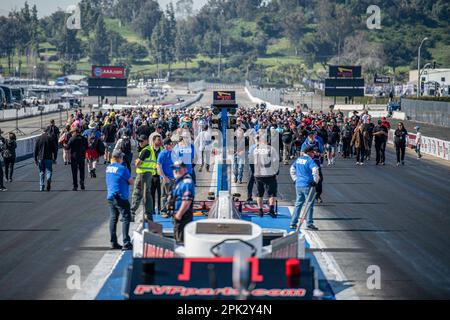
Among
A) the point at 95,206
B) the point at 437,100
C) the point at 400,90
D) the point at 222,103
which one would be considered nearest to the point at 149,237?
the point at 222,103

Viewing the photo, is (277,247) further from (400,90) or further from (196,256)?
(400,90)

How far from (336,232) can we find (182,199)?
5.82 m

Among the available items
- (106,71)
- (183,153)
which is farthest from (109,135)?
(106,71)

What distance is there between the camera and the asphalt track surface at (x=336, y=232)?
12.7 m

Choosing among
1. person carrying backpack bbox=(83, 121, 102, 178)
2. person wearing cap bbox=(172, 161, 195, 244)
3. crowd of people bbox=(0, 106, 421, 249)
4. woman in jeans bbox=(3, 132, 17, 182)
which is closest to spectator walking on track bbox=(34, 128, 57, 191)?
crowd of people bbox=(0, 106, 421, 249)

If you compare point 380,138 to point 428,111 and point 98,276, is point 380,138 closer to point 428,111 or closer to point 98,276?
point 98,276

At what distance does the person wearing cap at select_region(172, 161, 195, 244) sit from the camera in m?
12.5

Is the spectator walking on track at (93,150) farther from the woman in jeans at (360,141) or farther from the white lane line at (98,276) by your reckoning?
the white lane line at (98,276)

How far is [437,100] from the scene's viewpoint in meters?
72.9

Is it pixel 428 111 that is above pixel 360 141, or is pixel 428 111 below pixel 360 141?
below

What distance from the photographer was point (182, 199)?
494 inches

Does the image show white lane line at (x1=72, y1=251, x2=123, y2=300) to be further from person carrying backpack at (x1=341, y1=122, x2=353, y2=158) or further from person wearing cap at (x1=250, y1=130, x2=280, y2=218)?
person carrying backpack at (x1=341, y1=122, x2=353, y2=158)
